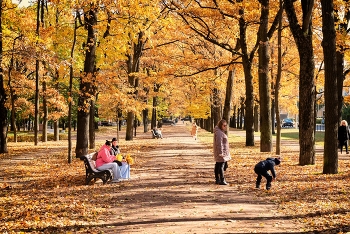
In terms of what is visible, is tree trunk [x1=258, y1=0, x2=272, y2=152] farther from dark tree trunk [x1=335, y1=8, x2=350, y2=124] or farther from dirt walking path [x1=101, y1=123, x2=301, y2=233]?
dirt walking path [x1=101, y1=123, x2=301, y2=233]

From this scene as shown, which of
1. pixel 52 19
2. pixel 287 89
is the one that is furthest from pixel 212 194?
pixel 287 89

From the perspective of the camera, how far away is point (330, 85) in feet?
43.7

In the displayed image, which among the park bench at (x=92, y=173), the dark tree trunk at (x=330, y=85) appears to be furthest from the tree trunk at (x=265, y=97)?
the park bench at (x=92, y=173)

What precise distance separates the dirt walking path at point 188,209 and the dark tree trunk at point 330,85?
137 inches

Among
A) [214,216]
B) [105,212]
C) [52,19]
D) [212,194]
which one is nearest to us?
[214,216]

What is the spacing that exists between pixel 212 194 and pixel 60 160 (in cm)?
1090

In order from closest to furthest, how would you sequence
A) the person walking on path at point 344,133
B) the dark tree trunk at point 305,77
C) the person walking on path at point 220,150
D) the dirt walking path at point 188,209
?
the dirt walking path at point 188,209
the person walking on path at point 220,150
the dark tree trunk at point 305,77
the person walking on path at point 344,133

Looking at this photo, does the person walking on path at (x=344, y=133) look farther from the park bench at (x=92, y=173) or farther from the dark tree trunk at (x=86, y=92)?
the park bench at (x=92, y=173)

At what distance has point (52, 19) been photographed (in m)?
35.5

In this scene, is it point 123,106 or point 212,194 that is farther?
point 123,106

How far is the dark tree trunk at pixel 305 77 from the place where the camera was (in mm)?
15344

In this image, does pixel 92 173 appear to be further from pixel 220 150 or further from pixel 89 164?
pixel 220 150

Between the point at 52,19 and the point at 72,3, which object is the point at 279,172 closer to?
the point at 72,3

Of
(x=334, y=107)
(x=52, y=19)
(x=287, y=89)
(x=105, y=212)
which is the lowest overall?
(x=105, y=212)
